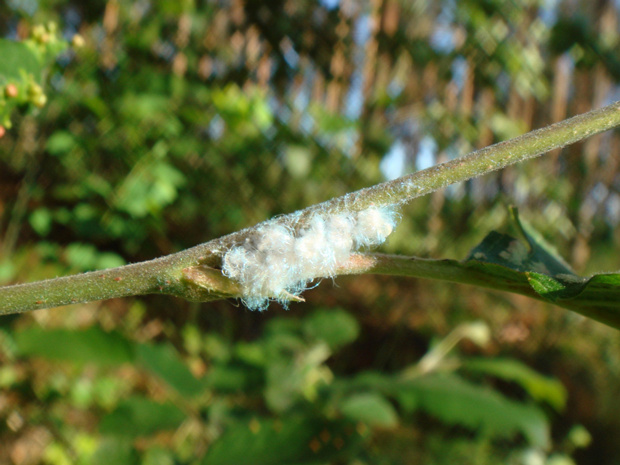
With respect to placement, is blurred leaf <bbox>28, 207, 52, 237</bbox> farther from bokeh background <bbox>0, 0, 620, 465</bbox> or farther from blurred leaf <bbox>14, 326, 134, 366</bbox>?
blurred leaf <bbox>14, 326, 134, 366</bbox>

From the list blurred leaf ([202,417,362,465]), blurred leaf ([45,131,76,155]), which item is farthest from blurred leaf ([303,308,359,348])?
blurred leaf ([45,131,76,155])


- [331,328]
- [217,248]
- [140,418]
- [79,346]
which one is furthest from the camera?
[331,328]

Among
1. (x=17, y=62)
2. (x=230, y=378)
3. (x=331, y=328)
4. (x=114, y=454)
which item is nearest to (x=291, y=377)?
(x=230, y=378)

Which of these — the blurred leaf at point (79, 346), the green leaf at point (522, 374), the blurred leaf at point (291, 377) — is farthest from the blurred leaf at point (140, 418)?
the green leaf at point (522, 374)

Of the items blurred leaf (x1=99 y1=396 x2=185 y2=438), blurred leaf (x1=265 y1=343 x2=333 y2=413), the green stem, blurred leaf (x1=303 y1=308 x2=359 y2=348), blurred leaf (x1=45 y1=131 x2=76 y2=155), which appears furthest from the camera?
blurred leaf (x1=303 y1=308 x2=359 y2=348)

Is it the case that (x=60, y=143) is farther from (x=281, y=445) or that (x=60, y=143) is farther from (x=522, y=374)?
(x=522, y=374)

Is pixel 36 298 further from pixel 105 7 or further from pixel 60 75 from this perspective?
pixel 105 7

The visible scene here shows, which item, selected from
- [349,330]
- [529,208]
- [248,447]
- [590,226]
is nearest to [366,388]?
[349,330]
